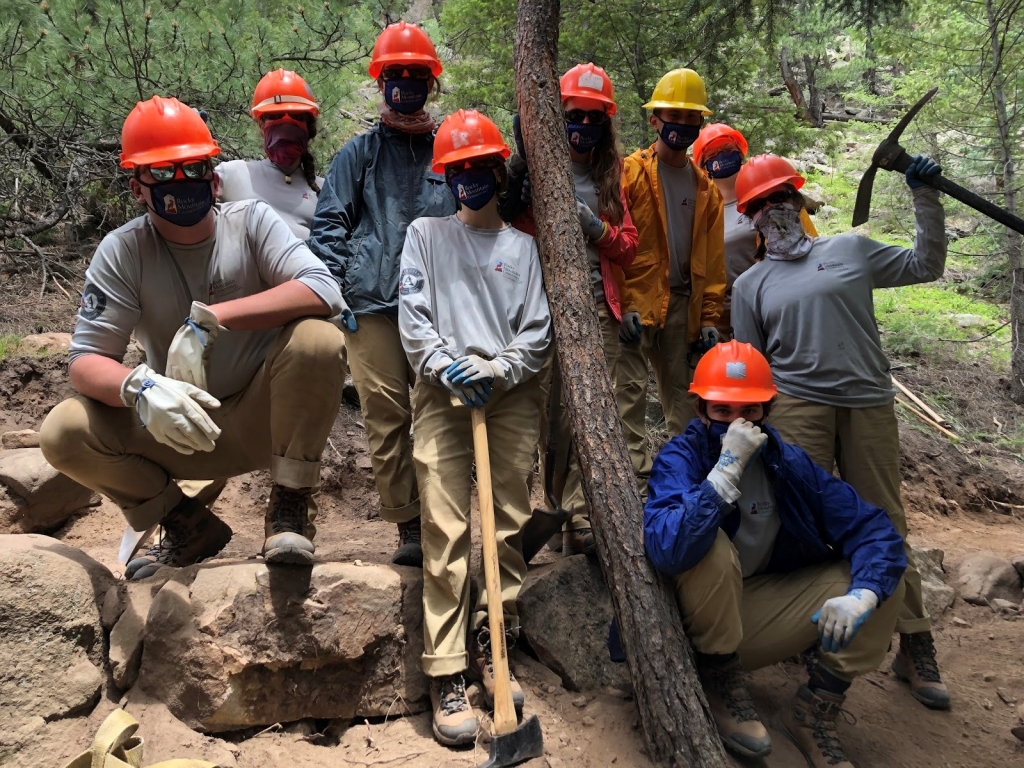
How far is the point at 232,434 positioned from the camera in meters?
3.45

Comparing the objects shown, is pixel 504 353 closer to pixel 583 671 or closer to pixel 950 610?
pixel 583 671

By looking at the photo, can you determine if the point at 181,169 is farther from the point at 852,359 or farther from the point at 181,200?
the point at 852,359

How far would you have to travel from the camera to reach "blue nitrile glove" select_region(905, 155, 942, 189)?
12.3 feet

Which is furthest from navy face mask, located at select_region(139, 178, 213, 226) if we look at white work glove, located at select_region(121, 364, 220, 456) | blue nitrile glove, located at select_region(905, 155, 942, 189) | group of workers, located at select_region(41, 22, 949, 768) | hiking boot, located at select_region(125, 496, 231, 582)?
blue nitrile glove, located at select_region(905, 155, 942, 189)

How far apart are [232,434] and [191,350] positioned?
0.54 meters

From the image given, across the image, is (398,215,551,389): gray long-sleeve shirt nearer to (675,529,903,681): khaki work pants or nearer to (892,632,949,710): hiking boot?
(675,529,903,681): khaki work pants

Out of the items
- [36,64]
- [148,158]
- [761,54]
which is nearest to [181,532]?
[148,158]

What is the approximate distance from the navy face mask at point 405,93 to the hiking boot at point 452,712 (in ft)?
8.77

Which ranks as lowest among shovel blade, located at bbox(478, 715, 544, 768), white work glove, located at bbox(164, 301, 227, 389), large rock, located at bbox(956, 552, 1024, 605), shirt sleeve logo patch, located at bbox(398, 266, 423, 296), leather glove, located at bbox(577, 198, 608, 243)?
large rock, located at bbox(956, 552, 1024, 605)

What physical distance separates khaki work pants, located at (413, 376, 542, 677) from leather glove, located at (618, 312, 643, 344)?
78cm

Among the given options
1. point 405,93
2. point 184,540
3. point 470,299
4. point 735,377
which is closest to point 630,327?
point 735,377

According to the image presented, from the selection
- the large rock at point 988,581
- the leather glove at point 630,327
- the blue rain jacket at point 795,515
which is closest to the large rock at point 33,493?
the leather glove at point 630,327

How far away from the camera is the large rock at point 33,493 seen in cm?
510

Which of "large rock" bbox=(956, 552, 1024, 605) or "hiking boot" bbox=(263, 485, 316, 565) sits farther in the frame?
"large rock" bbox=(956, 552, 1024, 605)
